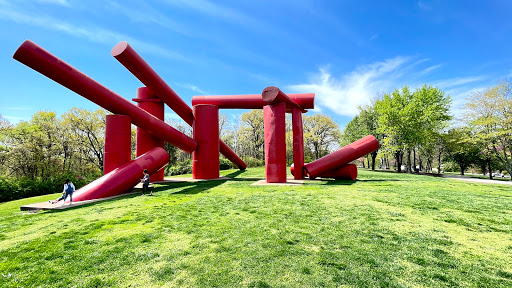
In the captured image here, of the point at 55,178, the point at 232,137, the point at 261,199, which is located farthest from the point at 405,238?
the point at 232,137

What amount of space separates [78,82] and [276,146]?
931 cm

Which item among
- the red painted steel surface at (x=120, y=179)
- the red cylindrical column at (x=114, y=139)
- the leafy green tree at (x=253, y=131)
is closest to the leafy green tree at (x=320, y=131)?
the leafy green tree at (x=253, y=131)

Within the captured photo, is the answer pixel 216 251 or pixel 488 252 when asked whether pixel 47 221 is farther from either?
pixel 488 252

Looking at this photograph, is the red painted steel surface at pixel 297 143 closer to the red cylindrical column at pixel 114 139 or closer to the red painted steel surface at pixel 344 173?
the red painted steel surface at pixel 344 173

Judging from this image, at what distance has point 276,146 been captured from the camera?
11914mm

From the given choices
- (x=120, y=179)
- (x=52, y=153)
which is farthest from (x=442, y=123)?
(x=52, y=153)

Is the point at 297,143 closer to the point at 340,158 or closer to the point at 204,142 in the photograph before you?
the point at 340,158

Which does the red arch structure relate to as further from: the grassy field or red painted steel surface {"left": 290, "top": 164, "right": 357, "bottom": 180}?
the grassy field

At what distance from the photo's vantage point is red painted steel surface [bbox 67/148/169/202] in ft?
28.5

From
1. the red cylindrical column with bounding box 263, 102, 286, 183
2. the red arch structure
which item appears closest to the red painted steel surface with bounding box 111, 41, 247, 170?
the red arch structure

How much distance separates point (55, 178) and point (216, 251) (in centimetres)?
1849

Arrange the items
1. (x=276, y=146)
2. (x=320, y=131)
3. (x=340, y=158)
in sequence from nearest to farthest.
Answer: (x=276, y=146) → (x=340, y=158) → (x=320, y=131)

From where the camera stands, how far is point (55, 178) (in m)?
15.8

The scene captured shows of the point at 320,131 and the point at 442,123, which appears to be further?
the point at 320,131
